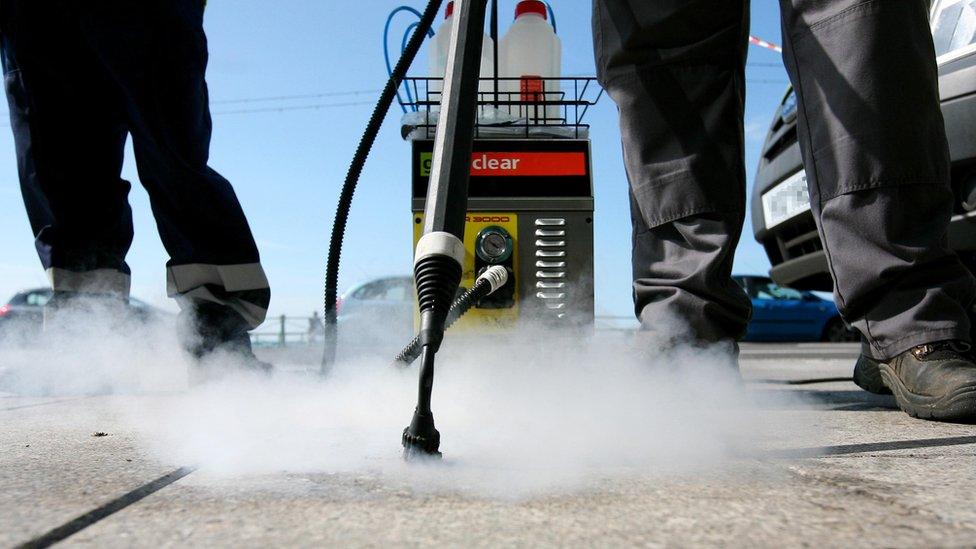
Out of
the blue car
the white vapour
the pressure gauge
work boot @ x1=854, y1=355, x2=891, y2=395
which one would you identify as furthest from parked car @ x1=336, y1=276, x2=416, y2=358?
the blue car

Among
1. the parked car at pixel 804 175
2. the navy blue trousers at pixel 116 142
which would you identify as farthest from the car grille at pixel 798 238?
the navy blue trousers at pixel 116 142

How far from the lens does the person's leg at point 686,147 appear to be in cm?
131

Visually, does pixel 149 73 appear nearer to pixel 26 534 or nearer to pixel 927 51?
pixel 26 534

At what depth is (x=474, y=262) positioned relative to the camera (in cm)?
182

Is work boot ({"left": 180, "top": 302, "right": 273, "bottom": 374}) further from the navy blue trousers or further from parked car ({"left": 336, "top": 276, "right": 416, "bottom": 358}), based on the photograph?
parked car ({"left": 336, "top": 276, "right": 416, "bottom": 358})

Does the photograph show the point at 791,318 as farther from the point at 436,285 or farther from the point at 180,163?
the point at 436,285

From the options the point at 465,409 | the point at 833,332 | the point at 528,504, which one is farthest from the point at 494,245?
the point at 833,332

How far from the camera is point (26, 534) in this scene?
1.61 feet

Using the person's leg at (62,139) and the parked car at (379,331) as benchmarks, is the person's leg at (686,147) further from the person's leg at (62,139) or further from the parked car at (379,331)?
the person's leg at (62,139)

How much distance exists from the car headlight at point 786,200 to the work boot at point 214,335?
5.24 ft

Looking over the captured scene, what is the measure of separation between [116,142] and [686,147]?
4.59ft

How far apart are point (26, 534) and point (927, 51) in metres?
1.34

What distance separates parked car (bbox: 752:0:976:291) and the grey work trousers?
0.43 metres

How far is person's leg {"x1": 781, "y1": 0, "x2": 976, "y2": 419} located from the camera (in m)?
1.11
